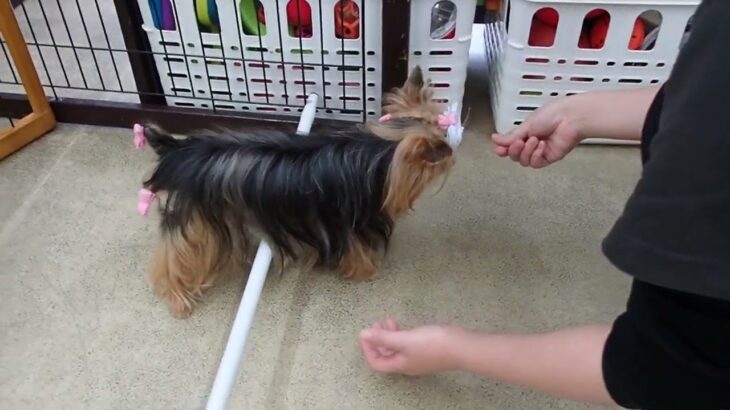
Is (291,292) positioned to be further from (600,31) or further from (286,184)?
(600,31)

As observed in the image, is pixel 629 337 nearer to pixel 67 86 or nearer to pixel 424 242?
pixel 424 242

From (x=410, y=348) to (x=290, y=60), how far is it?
74cm

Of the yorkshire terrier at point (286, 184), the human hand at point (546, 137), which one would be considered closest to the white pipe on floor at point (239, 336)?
the yorkshire terrier at point (286, 184)

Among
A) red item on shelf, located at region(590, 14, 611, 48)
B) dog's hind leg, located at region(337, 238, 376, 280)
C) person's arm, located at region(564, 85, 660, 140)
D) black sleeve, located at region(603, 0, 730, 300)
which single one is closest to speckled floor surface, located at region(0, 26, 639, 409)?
dog's hind leg, located at region(337, 238, 376, 280)

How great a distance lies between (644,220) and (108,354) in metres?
0.86

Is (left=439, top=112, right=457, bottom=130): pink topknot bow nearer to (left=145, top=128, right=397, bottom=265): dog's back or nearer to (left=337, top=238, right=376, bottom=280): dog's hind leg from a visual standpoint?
(left=145, top=128, right=397, bottom=265): dog's back

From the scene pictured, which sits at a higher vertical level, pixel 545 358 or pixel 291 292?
pixel 545 358

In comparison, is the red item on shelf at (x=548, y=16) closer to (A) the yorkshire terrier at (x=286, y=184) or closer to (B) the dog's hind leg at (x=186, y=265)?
(A) the yorkshire terrier at (x=286, y=184)

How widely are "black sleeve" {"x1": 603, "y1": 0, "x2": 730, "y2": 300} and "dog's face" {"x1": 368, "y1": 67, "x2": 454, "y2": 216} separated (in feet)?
1.57

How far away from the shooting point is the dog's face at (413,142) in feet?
3.20

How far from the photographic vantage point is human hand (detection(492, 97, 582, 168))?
3.04ft

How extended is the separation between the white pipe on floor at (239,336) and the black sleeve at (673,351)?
0.51 meters

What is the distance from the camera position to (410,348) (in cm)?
84

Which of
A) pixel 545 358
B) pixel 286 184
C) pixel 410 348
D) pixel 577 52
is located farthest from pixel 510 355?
pixel 577 52
